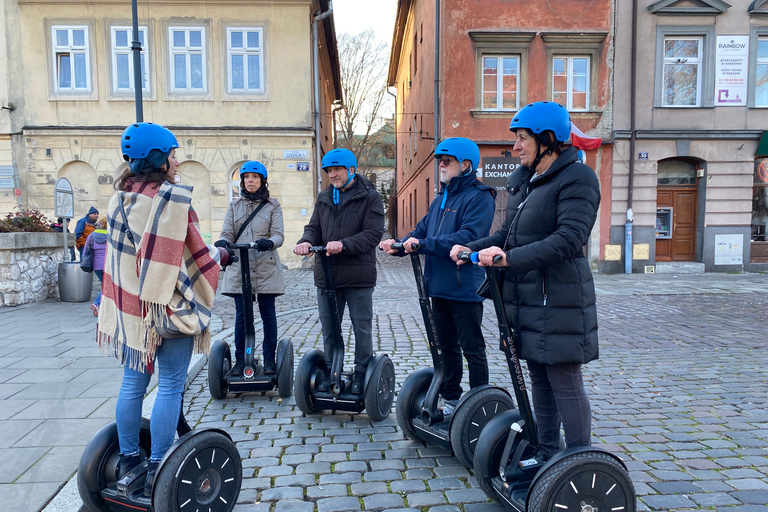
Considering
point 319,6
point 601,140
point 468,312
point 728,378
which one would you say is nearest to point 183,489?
point 468,312

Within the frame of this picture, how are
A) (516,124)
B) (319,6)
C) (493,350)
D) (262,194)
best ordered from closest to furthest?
(516,124) < (262,194) < (493,350) < (319,6)

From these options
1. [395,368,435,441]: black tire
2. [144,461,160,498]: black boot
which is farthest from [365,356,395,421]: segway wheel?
[144,461,160,498]: black boot

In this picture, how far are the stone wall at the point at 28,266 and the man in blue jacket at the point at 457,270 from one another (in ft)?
28.4

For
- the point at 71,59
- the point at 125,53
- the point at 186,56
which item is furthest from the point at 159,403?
the point at 71,59

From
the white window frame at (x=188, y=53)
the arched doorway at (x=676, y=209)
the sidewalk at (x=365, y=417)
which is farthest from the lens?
the arched doorway at (x=676, y=209)

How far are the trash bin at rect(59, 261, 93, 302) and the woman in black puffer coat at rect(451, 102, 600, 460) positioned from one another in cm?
947

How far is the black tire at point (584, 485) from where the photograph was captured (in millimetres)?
2268

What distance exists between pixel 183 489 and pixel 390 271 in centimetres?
1474

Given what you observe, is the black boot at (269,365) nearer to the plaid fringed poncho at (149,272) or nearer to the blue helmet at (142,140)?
the plaid fringed poncho at (149,272)

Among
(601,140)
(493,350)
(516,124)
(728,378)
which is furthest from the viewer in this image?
(601,140)

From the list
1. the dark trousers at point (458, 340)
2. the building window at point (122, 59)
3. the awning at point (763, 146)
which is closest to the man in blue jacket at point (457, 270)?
the dark trousers at point (458, 340)

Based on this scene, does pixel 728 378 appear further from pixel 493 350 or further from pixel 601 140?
pixel 601 140

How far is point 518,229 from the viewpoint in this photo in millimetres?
2559

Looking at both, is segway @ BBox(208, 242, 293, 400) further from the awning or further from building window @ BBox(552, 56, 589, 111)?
the awning
